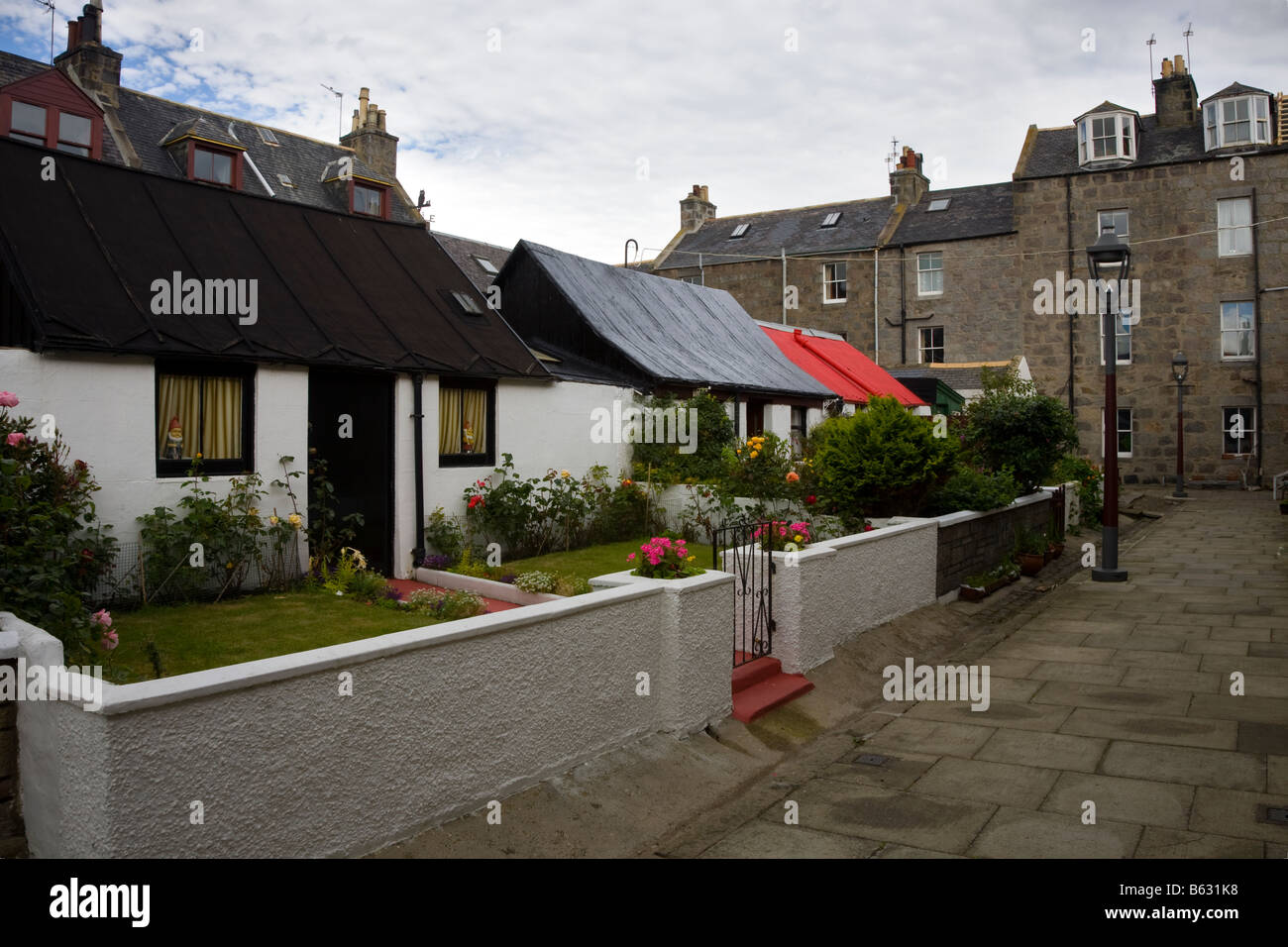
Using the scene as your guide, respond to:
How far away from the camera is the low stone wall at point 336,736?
12.1 ft

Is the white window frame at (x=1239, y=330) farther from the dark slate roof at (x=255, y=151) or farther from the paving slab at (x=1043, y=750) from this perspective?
the paving slab at (x=1043, y=750)

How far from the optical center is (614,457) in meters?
15.8

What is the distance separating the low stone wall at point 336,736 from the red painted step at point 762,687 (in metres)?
1.25

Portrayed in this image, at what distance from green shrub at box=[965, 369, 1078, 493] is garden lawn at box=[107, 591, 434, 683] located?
1039cm

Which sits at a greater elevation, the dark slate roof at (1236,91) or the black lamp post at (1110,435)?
the dark slate roof at (1236,91)

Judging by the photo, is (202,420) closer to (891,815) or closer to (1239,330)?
(891,815)

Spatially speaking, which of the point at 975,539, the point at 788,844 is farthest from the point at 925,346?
the point at 788,844

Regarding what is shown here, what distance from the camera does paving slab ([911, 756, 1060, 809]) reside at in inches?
229

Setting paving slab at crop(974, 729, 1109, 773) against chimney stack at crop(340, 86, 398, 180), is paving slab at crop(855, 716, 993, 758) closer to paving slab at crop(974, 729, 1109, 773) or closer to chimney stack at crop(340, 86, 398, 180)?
paving slab at crop(974, 729, 1109, 773)

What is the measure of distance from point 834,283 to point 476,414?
2593 centimetres

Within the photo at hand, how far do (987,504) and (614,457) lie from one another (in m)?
5.98

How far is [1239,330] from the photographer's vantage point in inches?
1227

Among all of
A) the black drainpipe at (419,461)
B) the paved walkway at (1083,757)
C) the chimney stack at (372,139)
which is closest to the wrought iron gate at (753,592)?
the paved walkway at (1083,757)
